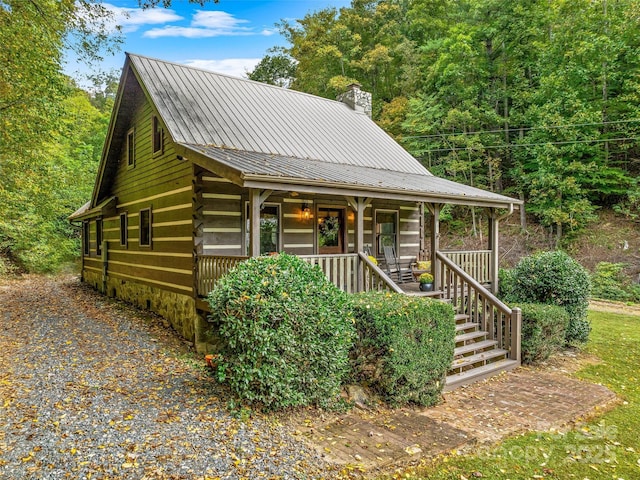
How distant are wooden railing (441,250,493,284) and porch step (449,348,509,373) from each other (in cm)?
250

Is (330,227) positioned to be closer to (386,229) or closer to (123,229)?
(386,229)

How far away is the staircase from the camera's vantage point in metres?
6.80

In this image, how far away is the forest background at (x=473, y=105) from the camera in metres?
14.5

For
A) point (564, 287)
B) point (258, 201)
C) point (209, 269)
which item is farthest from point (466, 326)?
point (209, 269)

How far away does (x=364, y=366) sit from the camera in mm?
5586

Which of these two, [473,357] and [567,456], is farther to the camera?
[473,357]

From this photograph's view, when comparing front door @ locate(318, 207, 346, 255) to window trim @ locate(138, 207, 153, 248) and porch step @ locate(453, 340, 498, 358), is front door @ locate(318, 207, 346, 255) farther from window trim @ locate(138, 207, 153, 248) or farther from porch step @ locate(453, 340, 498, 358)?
window trim @ locate(138, 207, 153, 248)

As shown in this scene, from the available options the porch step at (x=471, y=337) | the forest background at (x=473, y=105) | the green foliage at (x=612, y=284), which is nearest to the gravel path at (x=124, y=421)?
the porch step at (x=471, y=337)

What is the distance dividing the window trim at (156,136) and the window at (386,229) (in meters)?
5.98

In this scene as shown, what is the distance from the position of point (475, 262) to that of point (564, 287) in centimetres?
199

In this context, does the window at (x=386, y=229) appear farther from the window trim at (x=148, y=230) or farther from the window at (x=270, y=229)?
the window trim at (x=148, y=230)

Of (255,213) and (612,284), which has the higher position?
(255,213)

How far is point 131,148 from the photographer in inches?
476

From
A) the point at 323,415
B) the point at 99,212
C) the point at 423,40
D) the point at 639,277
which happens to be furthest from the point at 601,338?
the point at 423,40
